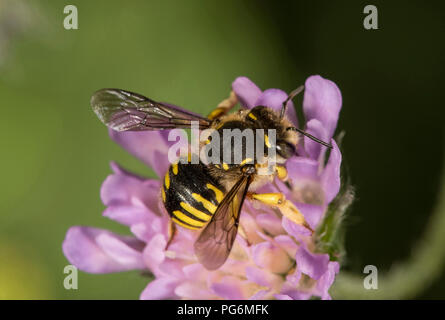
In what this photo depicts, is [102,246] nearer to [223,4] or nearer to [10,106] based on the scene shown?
[10,106]

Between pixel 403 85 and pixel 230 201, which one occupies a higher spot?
pixel 403 85

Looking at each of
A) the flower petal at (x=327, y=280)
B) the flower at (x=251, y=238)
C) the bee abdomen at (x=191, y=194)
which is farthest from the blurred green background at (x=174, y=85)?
the bee abdomen at (x=191, y=194)

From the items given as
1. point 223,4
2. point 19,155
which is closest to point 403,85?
point 223,4

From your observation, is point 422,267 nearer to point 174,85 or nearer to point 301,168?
point 301,168

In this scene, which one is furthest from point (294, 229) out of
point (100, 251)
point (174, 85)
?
point (174, 85)

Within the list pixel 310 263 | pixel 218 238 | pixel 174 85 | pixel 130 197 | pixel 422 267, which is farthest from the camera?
pixel 174 85

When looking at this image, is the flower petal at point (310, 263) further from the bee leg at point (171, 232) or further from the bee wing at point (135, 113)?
the bee wing at point (135, 113)

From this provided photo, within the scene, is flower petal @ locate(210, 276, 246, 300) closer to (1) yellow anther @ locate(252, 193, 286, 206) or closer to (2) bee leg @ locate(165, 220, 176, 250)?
(2) bee leg @ locate(165, 220, 176, 250)

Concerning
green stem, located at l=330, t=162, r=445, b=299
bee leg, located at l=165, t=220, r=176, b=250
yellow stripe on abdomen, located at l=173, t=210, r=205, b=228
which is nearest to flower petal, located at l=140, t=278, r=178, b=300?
bee leg, located at l=165, t=220, r=176, b=250
